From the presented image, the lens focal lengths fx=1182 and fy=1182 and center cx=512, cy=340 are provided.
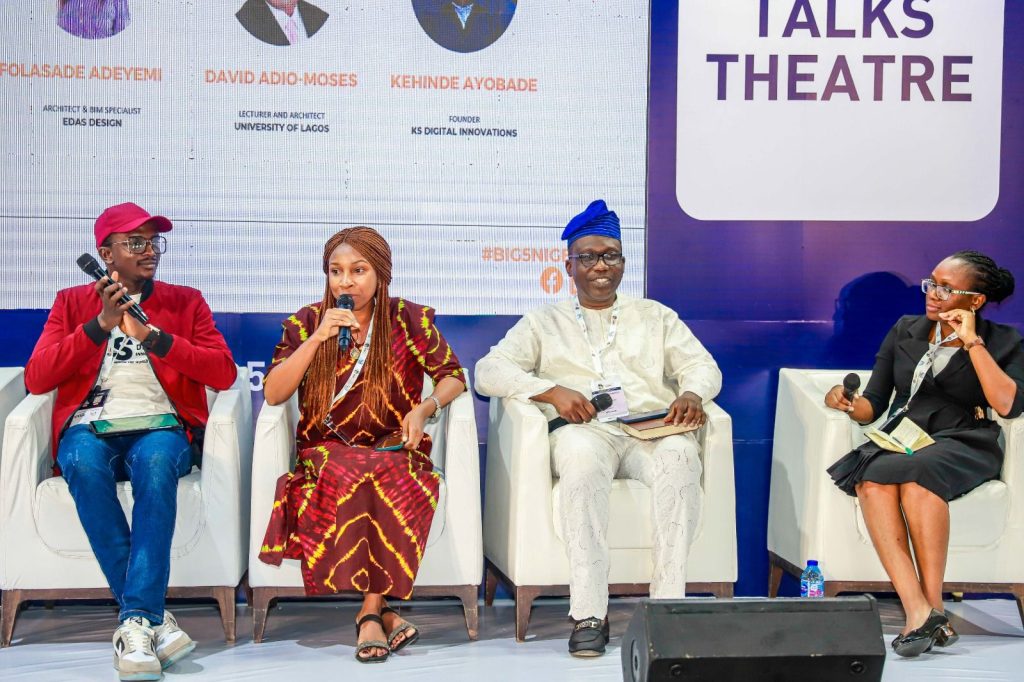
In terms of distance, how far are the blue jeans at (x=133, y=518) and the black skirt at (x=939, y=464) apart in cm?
218

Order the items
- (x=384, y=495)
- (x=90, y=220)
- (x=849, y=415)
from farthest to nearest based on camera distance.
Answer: (x=90, y=220)
(x=849, y=415)
(x=384, y=495)

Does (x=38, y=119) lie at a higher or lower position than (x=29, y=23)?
lower

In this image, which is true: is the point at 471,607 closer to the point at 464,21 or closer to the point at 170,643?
the point at 170,643

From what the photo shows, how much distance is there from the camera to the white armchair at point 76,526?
12.2ft

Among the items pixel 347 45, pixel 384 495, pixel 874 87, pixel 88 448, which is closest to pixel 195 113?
pixel 347 45

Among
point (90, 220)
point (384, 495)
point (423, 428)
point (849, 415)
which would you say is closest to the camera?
point (384, 495)

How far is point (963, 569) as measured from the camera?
13.1 ft

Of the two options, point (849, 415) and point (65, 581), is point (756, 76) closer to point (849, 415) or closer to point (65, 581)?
point (849, 415)

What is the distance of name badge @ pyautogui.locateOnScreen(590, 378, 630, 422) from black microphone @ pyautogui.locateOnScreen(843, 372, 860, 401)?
0.76 m

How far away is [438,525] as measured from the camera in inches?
151

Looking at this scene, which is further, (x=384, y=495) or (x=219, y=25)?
(x=219, y=25)

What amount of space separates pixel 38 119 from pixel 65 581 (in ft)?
5.78

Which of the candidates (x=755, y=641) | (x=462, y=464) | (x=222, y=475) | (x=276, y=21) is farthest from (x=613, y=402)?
(x=276, y=21)

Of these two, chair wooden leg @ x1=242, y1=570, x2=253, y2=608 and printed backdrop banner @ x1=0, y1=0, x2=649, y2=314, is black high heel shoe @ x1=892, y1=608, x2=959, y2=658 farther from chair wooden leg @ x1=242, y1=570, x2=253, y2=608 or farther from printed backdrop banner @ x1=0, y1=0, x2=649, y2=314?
chair wooden leg @ x1=242, y1=570, x2=253, y2=608
